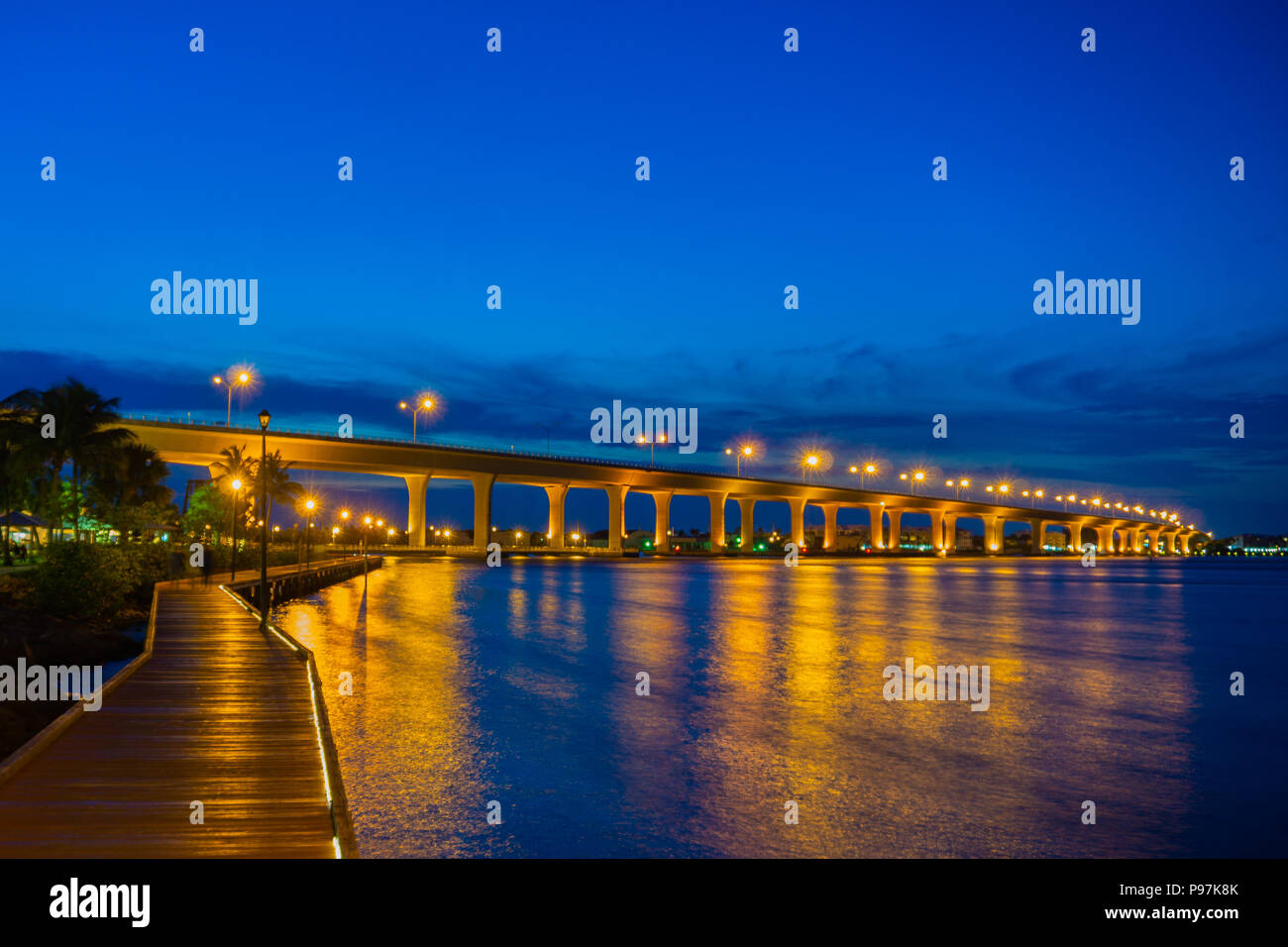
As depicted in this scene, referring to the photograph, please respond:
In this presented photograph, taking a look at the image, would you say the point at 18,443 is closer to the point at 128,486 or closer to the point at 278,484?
the point at 128,486

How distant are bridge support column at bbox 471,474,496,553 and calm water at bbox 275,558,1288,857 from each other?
8008cm

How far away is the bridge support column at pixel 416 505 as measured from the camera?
121m

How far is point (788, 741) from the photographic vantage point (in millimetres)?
19125

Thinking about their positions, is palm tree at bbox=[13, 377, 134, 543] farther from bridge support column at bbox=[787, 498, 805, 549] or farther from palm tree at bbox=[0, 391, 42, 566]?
bridge support column at bbox=[787, 498, 805, 549]

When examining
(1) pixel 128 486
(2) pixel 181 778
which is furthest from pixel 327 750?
(1) pixel 128 486

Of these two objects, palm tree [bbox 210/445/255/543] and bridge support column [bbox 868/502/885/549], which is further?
bridge support column [bbox 868/502/885/549]

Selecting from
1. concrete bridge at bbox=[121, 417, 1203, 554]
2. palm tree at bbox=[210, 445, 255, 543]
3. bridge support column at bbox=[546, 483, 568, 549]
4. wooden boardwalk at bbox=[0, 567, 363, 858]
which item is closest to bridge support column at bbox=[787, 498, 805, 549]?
concrete bridge at bbox=[121, 417, 1203, 554]

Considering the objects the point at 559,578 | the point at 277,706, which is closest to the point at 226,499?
the point at 559,578

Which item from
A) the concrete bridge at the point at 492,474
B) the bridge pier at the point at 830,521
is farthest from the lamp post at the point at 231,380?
the bridge pier at the point at 830,521

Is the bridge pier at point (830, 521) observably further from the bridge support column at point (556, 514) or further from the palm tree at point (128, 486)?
the palm tree at point (128, 486)

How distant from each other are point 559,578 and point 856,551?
11983 centimetres

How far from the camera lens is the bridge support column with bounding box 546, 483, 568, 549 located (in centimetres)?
13900

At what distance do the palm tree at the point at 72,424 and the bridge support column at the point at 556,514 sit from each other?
75.3m
